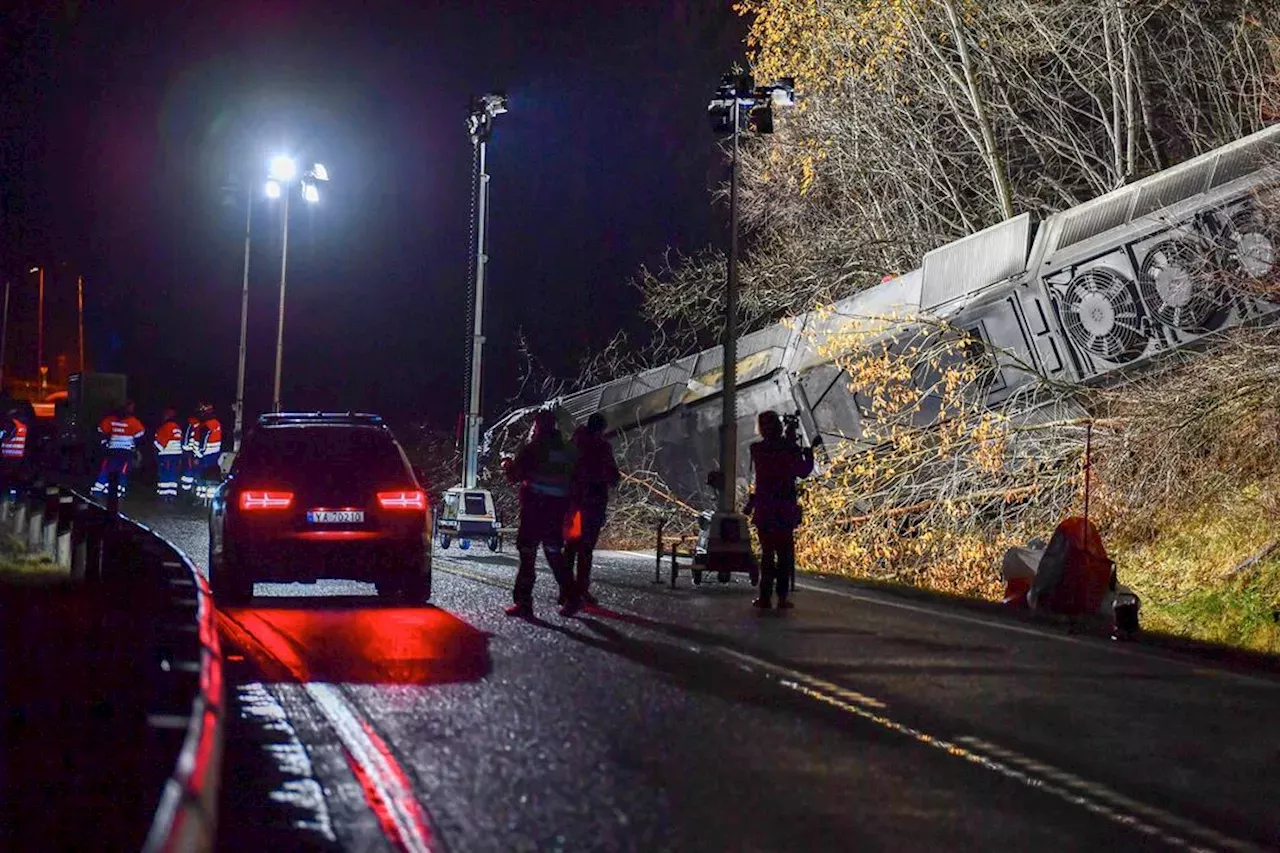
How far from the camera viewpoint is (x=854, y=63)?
27.2m

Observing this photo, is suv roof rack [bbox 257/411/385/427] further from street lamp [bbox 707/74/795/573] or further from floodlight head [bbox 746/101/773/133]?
floodlight head [bbox 746/101/773/133]

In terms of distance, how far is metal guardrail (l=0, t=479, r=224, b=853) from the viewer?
13.8 feet

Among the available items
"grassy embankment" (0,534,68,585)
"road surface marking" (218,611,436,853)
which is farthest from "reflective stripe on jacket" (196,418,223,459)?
"road surface marking" (218,611,436,853)

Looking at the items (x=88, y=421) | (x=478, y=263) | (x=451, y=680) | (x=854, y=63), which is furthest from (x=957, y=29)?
(x=88, y=421)

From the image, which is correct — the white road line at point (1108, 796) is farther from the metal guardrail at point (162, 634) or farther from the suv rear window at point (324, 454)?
the suv rear window at point (324, 454)

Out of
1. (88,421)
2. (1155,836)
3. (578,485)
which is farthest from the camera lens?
(88,421)

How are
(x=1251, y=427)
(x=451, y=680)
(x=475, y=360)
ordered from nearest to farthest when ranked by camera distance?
(x=451, y=680), (x=1251, y=427), (x=475, y=360)

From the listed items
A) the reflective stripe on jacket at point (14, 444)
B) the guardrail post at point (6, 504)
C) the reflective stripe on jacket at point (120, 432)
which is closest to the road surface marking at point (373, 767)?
the guardrail post at point (6, 504)

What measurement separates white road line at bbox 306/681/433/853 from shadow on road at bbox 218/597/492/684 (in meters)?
0.62

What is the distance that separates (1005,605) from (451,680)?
286 inches

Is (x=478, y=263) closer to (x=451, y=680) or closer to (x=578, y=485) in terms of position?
(x=578, y=485)

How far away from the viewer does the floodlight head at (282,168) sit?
35594 mm

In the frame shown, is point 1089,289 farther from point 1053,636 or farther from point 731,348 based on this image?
point 1053,636

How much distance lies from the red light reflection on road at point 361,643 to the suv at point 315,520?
0.33 m
